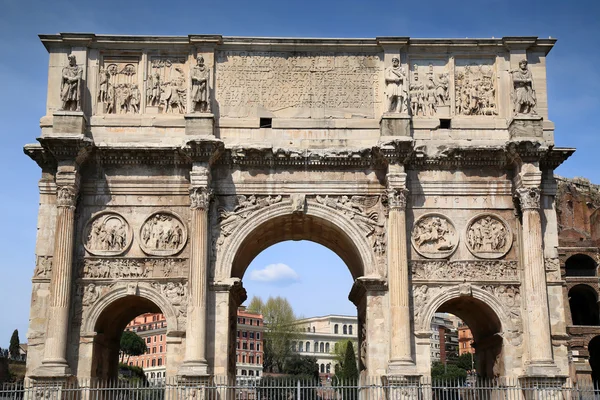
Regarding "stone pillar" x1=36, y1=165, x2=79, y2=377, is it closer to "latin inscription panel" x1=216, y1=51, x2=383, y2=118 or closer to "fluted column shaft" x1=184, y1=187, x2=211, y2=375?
"fluted column shaft" x1=184, y1=187, x2=211, y2=375

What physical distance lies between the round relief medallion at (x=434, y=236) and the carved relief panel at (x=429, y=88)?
257 cm

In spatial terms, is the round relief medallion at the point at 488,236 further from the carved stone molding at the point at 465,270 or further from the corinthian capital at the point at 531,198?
the corinthian capital at the point at 531,198

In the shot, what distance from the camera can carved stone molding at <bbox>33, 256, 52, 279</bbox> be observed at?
1733 cm

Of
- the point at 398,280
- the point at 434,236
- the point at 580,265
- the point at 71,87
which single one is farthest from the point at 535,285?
the point at 580,265

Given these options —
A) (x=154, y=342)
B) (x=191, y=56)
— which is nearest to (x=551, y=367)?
(x=191, y=56)

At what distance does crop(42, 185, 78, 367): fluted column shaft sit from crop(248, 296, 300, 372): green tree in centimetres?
4721

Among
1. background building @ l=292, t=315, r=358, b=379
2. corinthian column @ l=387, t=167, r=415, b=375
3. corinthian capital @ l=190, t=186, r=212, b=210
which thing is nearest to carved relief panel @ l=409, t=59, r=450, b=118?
corinthian column @ l=387, t=167, r=415, b=375

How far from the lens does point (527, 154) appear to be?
1744cm

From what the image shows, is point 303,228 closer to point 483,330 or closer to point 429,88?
point 429,88

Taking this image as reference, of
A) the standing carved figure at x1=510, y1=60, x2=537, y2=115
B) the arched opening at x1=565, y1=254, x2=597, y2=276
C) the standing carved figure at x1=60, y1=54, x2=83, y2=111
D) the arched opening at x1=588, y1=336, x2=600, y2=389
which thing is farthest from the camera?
the arched opening at x1=565, y1=254, x2=597, y2=276

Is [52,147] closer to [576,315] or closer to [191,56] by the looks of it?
[191,56]

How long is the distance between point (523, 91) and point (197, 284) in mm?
8844

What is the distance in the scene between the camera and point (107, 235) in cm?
1773

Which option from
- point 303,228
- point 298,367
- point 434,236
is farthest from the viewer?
point 298,367
